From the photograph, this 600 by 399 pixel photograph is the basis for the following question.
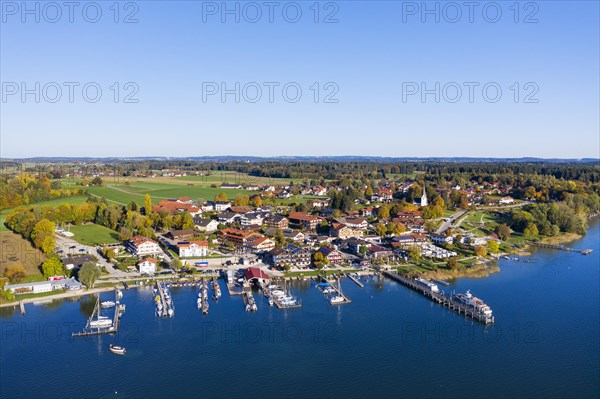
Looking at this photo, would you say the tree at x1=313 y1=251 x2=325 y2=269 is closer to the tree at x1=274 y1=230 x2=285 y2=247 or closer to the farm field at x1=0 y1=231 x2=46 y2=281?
the tree at x1=274 y1=230 x2=285 y2=247

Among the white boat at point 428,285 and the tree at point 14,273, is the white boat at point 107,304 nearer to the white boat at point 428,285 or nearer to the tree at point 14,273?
the tree at point 14,273

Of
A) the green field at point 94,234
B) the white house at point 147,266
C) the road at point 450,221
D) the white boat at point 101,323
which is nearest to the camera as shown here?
the white boat at point 101,323

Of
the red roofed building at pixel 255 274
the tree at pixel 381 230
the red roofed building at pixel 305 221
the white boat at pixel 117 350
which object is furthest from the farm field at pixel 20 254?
the tree at pixel 381 230

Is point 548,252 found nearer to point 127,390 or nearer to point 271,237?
point 271,237

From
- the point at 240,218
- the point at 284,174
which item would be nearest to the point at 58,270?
the point at 240,218

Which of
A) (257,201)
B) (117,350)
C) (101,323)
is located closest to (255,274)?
(101,323)

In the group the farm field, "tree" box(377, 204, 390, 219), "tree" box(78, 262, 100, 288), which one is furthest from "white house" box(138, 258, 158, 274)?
"tree" box(377, 204, 390, 219)
